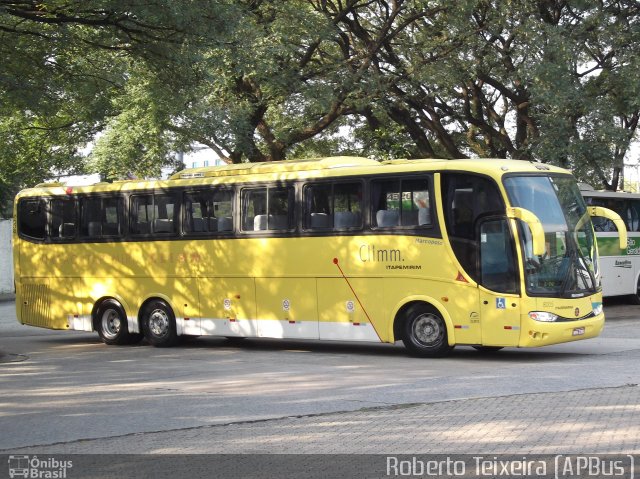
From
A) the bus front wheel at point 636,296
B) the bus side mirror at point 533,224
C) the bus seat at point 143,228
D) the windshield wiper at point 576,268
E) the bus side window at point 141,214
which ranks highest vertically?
the bus side window at point 141,214

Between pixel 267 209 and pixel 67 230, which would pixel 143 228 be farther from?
pixel 267 209

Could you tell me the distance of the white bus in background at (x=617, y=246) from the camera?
29250 mm

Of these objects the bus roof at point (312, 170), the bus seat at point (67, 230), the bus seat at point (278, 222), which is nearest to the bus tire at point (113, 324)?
the bus seat at point (67, 230)

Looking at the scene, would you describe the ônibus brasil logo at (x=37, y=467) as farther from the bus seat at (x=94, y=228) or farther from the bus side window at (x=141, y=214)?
the bus seat at (x=94, y=228)

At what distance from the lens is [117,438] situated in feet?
32.1

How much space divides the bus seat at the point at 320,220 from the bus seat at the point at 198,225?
262cm

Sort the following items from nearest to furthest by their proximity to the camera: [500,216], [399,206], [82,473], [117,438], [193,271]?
[82,473], [117,438], [500,216], [399,206], [193,271]

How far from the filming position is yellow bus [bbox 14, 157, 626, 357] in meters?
16.7

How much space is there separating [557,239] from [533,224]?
0.76m

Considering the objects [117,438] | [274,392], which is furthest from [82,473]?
[274,392]

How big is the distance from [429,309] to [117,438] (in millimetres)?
8682

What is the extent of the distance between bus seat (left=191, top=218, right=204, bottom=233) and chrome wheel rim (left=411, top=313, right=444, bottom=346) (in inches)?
199

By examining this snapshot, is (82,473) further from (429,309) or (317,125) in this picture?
(317,125)

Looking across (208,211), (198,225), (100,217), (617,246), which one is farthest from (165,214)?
(617,246)
